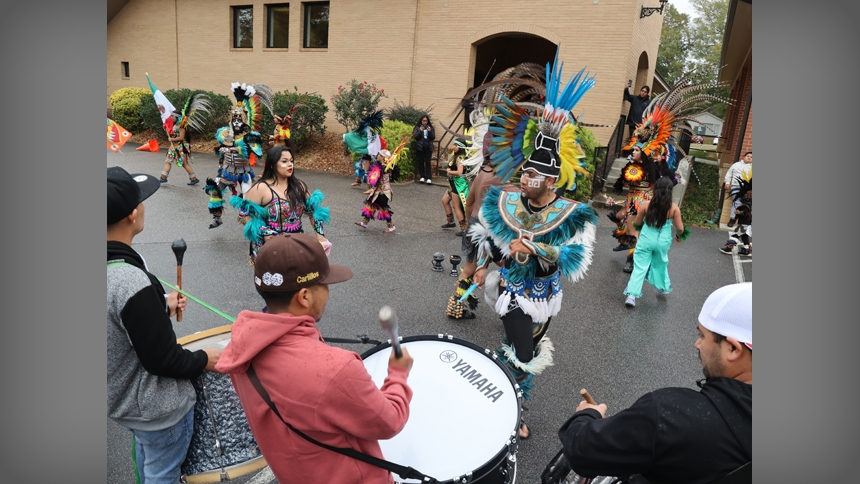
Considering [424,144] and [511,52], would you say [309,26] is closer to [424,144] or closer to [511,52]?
[511,52]

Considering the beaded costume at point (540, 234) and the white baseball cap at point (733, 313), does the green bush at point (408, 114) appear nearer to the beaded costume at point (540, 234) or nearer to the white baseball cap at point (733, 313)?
the beaded costume at point (540, 234)

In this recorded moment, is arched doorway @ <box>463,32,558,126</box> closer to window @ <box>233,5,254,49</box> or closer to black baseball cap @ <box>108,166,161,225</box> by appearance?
window @ <box>233,5,254,49</box>

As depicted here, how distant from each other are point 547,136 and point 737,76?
2170cm

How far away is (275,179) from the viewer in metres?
4.85

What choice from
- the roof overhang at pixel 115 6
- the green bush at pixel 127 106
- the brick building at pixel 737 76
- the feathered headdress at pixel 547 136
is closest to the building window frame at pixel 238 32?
the green bush at pixel 127 106

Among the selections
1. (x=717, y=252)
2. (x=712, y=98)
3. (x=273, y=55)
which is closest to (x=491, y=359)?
(x=712, y=98)

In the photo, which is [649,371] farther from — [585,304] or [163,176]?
[163,176]

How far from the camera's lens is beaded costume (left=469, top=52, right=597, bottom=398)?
3279 mm

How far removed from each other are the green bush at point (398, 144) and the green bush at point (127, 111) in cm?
1124

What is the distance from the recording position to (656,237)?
5.97 meters

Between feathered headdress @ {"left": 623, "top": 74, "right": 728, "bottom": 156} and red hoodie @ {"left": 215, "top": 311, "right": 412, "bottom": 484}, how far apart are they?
22.9 feet

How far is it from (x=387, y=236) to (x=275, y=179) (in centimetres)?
382

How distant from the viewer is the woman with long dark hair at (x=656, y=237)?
5867mm

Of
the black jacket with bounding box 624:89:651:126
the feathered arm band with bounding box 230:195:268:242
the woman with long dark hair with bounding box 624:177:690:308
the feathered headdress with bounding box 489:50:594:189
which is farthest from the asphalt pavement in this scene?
the black jacket with bounding box 624:89:651:126
